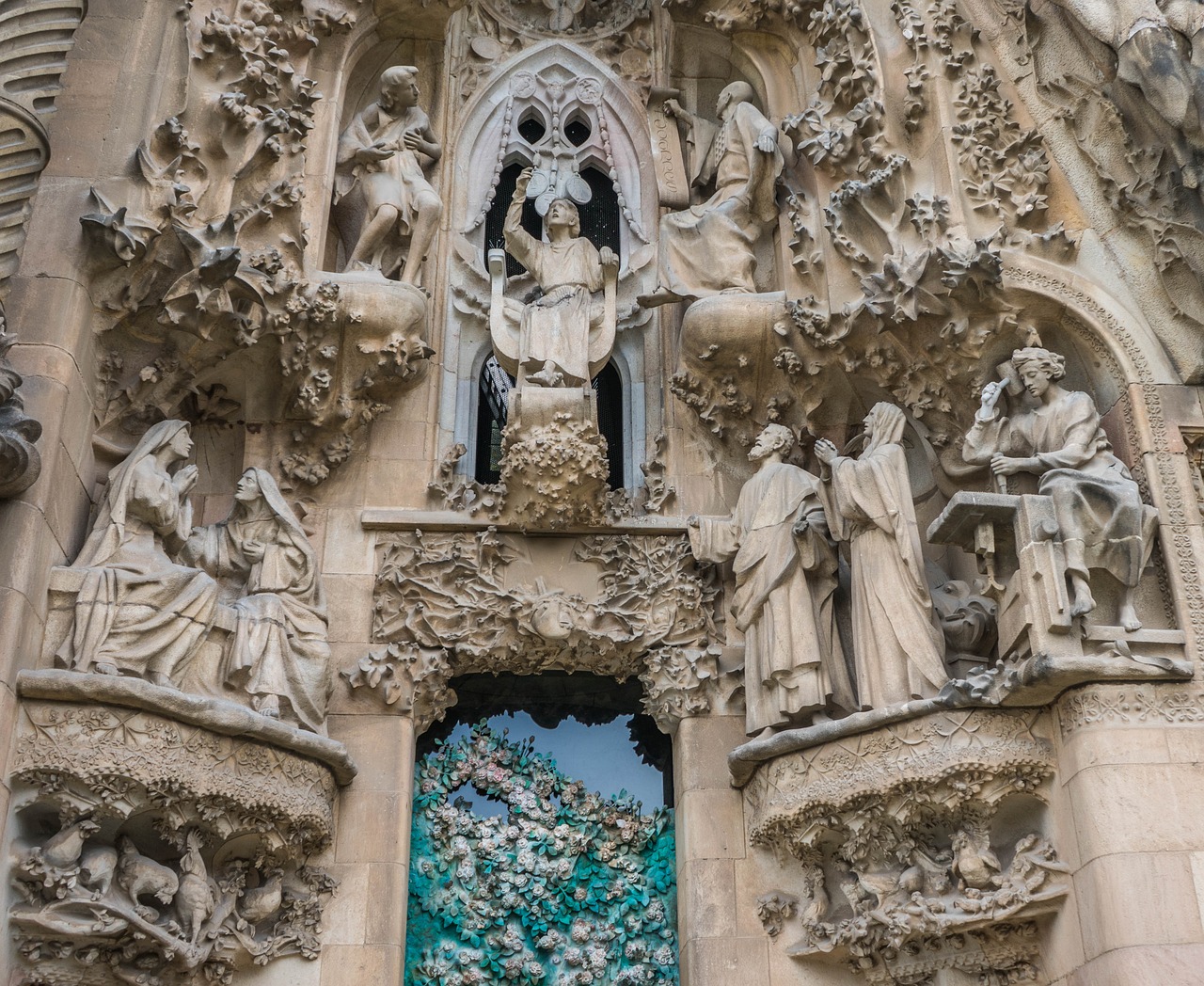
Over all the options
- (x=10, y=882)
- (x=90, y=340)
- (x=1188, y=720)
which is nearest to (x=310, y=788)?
(x=10, y=882)

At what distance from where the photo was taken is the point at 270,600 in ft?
26.3

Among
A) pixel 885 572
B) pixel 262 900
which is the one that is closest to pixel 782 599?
Answer: pixel 885 572

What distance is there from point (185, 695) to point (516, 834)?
2.39m

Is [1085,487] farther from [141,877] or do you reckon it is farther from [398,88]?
[398,88]

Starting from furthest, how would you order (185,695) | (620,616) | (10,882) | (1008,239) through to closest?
(620,616) → (1008,239) → (185,695) → (10,882)

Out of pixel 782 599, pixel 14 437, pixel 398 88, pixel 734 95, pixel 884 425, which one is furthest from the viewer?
pixel 734 95

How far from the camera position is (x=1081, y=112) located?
8359 mm

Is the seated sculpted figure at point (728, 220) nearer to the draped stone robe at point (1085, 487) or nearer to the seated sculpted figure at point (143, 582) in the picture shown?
the draped stone robe at point (1085, 487)

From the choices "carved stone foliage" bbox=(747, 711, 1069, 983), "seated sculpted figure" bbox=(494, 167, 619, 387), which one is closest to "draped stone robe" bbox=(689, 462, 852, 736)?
"carved stone foliage" bbox=(747, 711, 1069, 983)

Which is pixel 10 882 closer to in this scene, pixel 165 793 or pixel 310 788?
pixel 165 793

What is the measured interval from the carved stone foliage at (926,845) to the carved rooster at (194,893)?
9.92 ft

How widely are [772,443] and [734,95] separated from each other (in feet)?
9.19

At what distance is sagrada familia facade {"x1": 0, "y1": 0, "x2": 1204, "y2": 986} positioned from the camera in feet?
23.4

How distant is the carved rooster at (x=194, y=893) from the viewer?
23.9 ft
